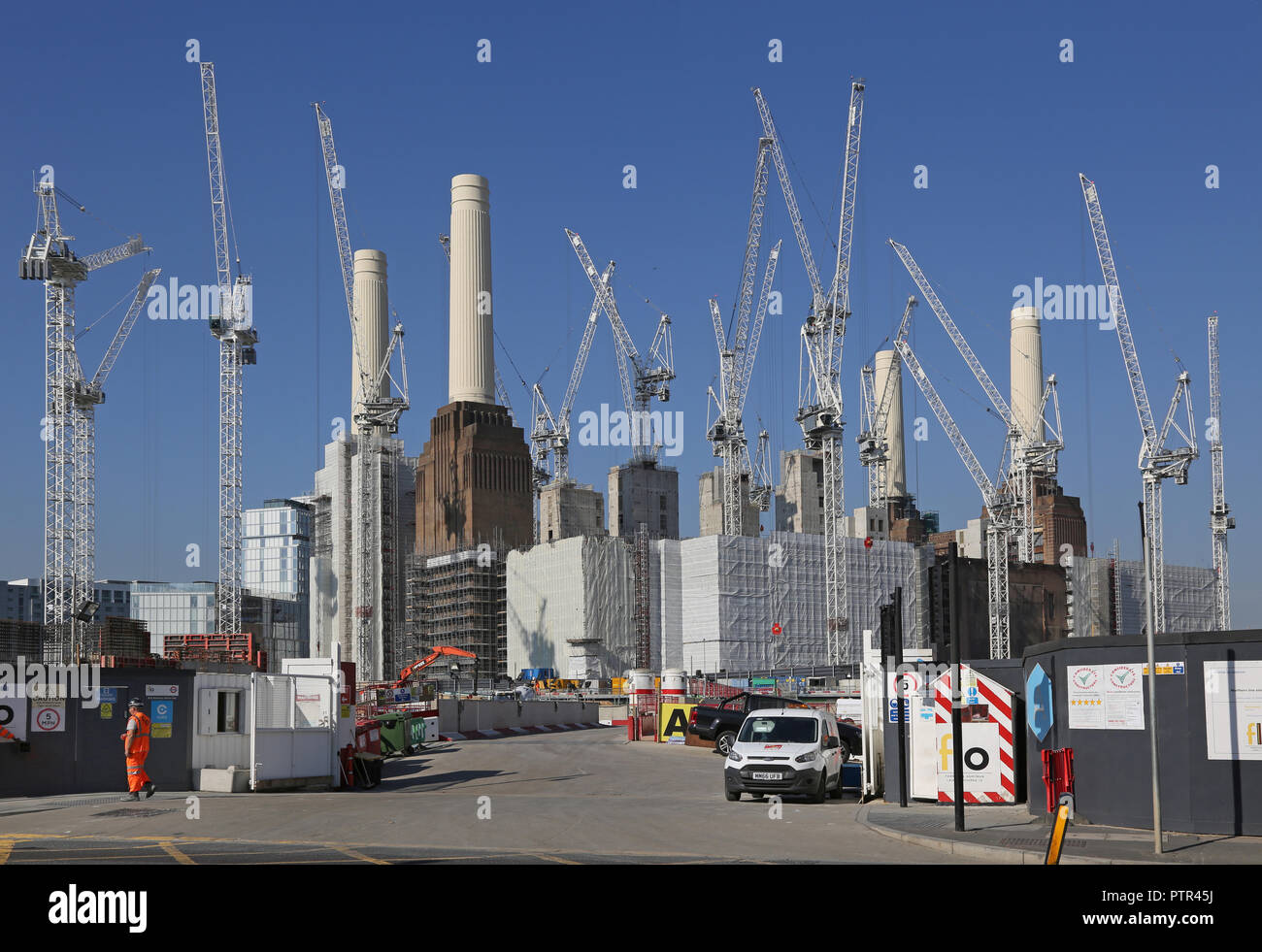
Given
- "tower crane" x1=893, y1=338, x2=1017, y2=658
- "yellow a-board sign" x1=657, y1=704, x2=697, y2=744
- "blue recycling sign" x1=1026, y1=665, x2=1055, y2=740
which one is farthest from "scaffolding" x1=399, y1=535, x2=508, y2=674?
"blue recycling sign" x1=1026, y1=665, x2=1055, y2=740

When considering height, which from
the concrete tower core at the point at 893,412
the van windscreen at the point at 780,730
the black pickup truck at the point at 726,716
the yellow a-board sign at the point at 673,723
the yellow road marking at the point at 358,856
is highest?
the concrete tower core at the point at 893,412

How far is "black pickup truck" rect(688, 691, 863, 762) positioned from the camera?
113ft

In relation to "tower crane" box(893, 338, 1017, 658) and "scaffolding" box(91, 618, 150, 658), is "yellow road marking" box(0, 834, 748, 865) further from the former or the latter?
"tower crane" box(893, 338, 1017, 658)

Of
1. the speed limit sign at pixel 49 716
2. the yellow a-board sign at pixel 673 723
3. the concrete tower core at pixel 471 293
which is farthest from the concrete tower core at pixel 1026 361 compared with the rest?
the speed limit sign at pixel 49 716

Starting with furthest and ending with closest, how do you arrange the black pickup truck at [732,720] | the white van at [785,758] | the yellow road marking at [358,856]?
the black pickup truck at [732,720] → the white van at [785,758] → the yellow road marking at [358,856]

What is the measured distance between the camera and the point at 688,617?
448 feet

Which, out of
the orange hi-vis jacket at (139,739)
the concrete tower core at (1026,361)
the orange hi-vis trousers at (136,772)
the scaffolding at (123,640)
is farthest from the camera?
the concrete tower core at (1026,361)

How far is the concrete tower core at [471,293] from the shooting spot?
146 meters

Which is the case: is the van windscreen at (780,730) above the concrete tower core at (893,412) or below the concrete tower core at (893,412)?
below

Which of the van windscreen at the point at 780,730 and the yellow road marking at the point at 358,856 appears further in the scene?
the van windscreen at the point at 780,730

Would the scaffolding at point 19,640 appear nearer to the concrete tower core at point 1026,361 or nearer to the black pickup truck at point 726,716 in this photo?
the black pickup truck at point 726,716

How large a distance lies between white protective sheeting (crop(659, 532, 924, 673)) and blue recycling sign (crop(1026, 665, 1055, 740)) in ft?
375

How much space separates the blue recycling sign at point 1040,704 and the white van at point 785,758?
227 inches
